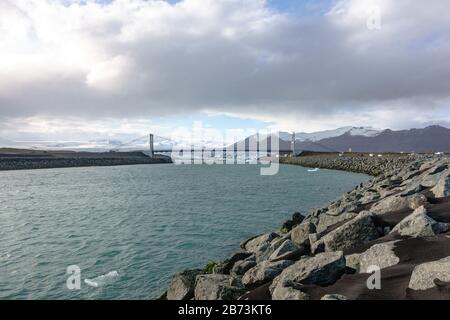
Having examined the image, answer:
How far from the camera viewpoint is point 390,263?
7.35 metres

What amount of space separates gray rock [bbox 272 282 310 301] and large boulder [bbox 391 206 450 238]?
3915mm

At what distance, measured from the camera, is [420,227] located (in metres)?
8.66

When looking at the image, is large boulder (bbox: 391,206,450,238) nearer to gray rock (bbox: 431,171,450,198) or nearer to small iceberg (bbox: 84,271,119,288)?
A: gray rock (bbox: 431,171,450,198)

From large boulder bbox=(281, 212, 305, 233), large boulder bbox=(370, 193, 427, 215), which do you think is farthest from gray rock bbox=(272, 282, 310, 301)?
large boulder bbox=(281, 212, 305, 233)

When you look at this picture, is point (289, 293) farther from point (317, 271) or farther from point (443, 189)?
point (443, 189)

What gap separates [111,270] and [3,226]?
45.5 ft

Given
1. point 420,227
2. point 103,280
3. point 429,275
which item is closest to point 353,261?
point 420,227

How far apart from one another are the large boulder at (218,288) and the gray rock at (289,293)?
1.69 meters

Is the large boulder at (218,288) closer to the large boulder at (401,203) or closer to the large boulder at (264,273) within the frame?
the large boulder at (264,273)

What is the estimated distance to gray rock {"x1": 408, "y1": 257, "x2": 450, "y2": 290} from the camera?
19.1 feet

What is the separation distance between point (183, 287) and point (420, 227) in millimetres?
6380

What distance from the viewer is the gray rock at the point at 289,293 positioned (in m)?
6.16
